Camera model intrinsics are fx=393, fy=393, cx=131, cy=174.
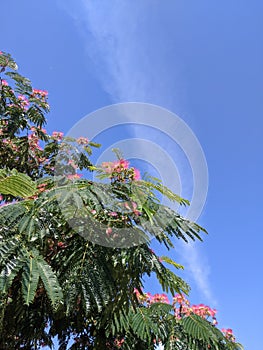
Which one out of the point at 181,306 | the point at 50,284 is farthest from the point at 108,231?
Answer: the point at 181,306

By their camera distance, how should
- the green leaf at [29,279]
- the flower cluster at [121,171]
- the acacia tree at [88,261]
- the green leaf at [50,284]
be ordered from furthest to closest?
the flower cluster at [121,171] < the acacia tree at [88,261] < the green leaf at [50,284] < the green leaf at [29,279]

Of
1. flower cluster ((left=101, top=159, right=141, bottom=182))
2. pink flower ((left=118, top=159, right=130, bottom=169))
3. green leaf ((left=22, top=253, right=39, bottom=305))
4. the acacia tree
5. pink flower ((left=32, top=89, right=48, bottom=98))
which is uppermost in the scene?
pink flower ((left=32, top=89, right=48, bottom=98))

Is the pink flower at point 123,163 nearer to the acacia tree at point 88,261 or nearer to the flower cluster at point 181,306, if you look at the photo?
the acacia tree at point 88,261

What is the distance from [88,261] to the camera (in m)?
3.33

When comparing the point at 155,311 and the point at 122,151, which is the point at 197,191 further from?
the point at 155,311

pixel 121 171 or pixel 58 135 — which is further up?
pixel 58 135

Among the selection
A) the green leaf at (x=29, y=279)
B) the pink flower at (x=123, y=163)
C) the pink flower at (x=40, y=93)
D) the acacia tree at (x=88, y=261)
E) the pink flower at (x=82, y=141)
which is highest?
the pink flower at (x=40, y=93)

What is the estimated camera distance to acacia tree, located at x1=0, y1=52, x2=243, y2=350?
116 inches

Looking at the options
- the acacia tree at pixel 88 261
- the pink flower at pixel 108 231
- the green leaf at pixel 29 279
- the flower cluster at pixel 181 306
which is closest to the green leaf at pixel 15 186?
A: the acacia tree at pixel 88 261

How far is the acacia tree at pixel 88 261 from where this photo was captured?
2947mm

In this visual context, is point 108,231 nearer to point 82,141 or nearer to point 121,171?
point 121,171

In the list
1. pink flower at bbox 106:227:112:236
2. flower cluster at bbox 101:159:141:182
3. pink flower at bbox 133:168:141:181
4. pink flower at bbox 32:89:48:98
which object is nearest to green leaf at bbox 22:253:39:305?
pink flower at bbox 106:227:112:236

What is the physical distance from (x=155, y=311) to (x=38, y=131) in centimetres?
340

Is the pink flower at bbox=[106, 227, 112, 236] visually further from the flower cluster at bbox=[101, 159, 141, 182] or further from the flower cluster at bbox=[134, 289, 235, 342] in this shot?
the flower cluster at bbox=[134, 289, 235, 342]
